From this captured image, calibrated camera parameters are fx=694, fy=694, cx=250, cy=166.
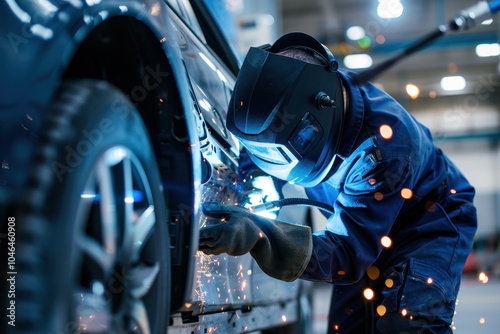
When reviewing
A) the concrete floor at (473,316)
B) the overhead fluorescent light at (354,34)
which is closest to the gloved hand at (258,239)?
the concrete floor at (473,316)

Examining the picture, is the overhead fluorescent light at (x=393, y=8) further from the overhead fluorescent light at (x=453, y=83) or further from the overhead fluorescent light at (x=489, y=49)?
the overhead fluorescent light at (x=453, y=83)

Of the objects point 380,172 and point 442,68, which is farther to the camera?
point 442,68

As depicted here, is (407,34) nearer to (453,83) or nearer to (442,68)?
(442,68)

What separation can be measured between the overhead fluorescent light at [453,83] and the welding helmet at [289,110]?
56.6 ft

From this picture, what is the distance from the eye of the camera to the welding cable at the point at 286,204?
2.50m

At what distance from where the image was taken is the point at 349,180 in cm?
247

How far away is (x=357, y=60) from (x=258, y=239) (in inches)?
524

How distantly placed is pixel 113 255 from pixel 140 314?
7.7 inches

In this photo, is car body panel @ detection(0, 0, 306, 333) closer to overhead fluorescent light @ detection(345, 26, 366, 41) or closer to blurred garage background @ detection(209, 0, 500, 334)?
blurred garage background @ detection(209, 0, 500, 334)

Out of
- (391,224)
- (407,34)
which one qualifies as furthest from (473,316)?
(407,34)

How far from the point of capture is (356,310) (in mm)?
2883

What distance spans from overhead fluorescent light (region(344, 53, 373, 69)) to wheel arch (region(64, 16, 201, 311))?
12.7 m

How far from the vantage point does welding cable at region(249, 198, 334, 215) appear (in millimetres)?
2498

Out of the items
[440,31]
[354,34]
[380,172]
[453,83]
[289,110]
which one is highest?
[453,83]
